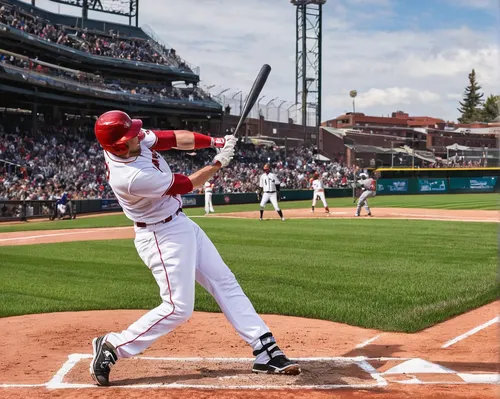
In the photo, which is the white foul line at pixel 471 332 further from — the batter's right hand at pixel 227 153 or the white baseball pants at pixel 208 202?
the white baseball pants at pixel 208 202

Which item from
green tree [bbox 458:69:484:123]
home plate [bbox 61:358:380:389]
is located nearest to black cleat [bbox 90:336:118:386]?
home plate [bbox 61:358:380:389]

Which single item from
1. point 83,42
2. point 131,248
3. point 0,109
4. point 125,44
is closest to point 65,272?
point 131,248

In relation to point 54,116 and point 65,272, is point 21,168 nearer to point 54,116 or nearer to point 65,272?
point 54,116

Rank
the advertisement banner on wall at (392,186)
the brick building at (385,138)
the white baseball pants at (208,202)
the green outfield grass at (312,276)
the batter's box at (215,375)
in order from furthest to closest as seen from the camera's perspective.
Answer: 1. the brick building at (385,138)
2. the advertisement banner on wall at (392,186)
3. the white baseball pants at (208,202)
4. the green outfield grass at (312,276)
5. the batter's box at (215,375)

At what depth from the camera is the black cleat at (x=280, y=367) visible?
431 centimetres

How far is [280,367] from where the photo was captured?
14.2 feet

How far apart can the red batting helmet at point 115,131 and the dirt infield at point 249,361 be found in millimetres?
1655

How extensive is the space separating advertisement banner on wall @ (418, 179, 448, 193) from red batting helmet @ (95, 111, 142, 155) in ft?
156

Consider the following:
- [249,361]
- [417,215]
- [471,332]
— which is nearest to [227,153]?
[249,361]

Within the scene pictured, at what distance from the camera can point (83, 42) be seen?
45500 millimetres

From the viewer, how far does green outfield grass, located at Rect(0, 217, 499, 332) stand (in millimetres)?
7008

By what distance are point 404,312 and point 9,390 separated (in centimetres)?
417

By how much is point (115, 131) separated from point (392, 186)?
4621 cm

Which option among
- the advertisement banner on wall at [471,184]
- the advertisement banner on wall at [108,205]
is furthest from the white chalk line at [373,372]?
the advertisement banner on wall at [471,184]
